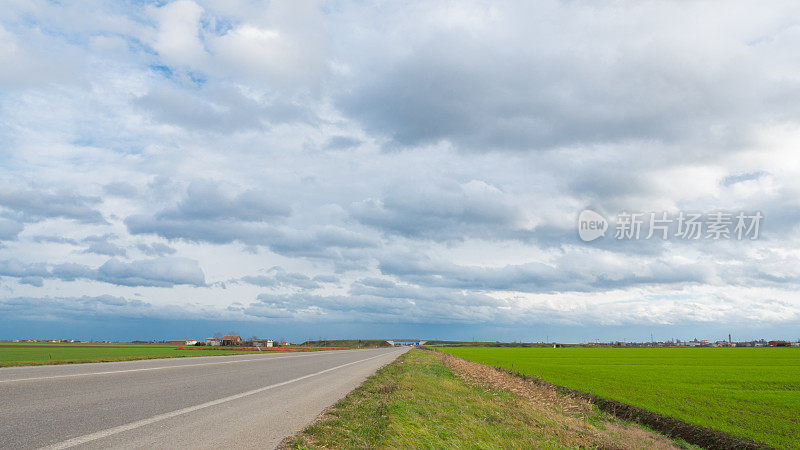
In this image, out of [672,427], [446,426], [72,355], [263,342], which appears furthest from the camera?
[263,342]

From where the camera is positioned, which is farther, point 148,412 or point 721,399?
point 721,399

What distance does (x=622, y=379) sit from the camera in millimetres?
28312

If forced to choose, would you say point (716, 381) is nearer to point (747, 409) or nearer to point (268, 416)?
point (747, 409)

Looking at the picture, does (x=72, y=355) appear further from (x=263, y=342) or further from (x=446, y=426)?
(x=263, y=342)

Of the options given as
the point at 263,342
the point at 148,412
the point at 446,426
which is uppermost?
the point at 148,412

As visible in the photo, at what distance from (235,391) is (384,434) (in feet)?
24.9

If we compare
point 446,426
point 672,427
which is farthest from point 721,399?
point 446,426

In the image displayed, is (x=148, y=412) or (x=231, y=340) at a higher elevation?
(x=148, y=412)

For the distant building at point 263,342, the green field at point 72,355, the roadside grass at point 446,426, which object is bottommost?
the distant building at point 263,342

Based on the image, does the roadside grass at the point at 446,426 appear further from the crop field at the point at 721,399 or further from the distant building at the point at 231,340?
the distant building at the point at 231,340

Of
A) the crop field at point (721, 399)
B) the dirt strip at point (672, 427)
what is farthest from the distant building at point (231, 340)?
the dirt strip at point (672, 427)

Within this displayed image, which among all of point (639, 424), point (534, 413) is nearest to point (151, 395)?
point (534, 413)

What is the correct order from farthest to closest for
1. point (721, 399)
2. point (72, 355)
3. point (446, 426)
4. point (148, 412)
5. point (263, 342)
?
point (263, 342), point (72, 355), point (721, 399), point (148, 412), point (446, 426)

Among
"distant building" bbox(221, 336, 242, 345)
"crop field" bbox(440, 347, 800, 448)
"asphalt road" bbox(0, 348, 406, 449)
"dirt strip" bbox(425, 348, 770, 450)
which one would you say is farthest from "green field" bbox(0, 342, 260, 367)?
"distant building" bbox(221, 336, 242, 345)
